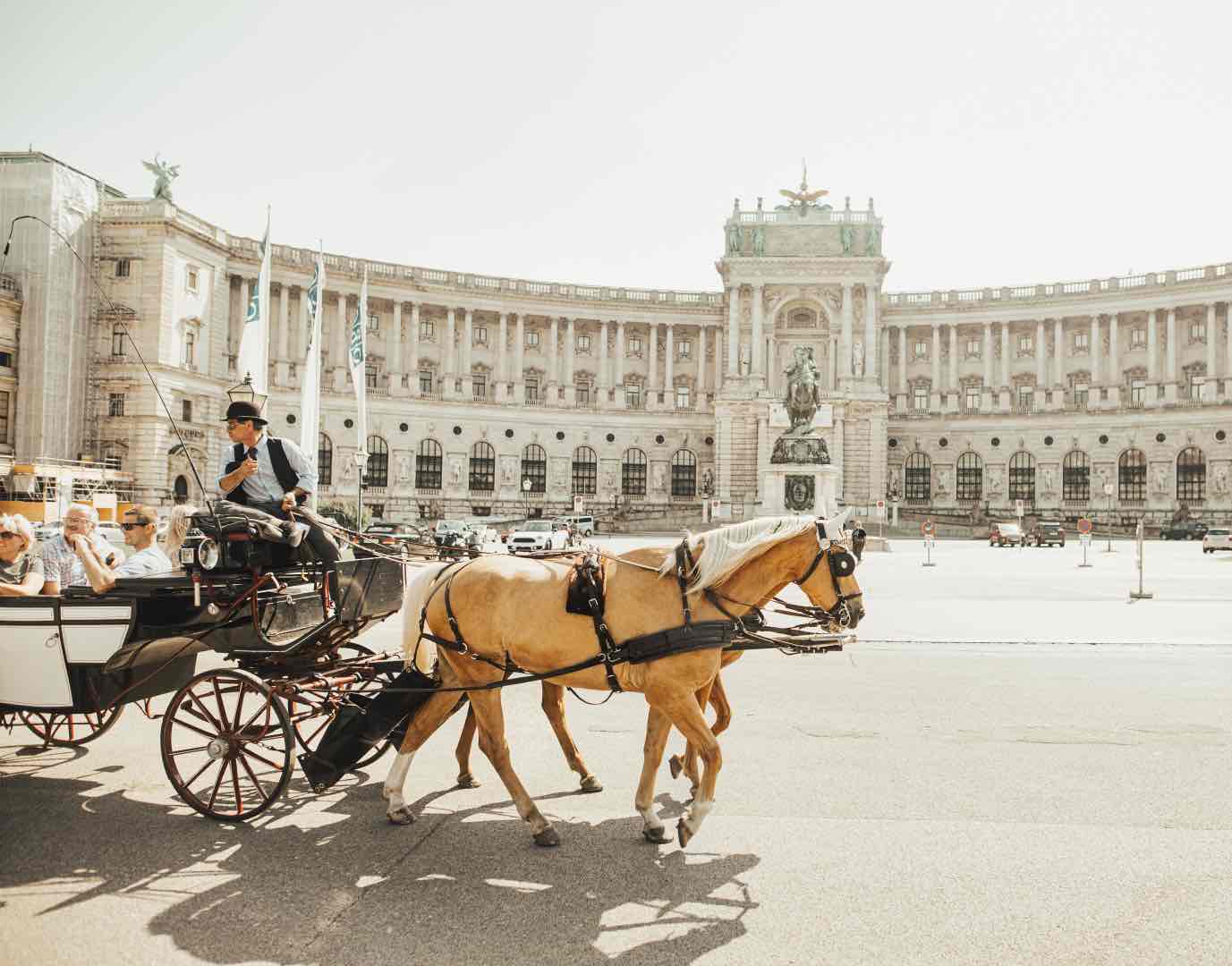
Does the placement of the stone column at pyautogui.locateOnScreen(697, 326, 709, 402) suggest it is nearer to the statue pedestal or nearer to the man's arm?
the statue pedestal

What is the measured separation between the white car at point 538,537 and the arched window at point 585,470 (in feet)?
95.0

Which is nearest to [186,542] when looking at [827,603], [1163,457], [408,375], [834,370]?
[827,603]

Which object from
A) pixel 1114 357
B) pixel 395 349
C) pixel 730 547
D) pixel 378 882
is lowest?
pixel 378 882

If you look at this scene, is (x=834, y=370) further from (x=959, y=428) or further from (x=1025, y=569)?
(x=1025, y=569)

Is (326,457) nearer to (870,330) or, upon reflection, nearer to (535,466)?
(535,466)

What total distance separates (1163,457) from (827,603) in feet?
234

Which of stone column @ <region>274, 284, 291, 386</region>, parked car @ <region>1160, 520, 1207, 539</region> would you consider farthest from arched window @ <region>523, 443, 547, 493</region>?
parked car @ <region>1160, 520, 1207, 539</region>

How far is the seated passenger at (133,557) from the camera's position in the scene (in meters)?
6.80

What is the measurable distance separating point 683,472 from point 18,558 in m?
66.5

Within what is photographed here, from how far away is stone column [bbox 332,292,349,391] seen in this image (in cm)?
6606

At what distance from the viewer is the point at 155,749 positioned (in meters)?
7.84

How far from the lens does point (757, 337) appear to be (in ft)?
234

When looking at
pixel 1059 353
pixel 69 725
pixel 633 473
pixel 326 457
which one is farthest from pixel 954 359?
pixel 69 725

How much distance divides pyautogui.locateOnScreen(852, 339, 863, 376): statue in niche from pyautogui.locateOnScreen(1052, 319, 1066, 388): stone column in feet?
49.8
